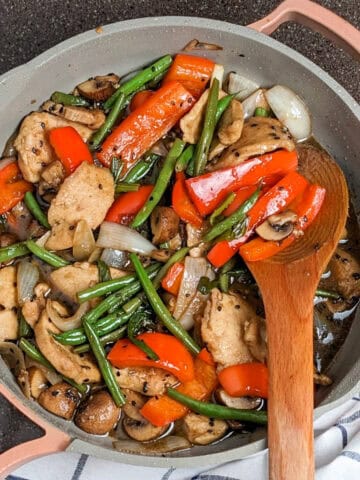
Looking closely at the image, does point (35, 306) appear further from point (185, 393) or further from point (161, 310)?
point (185, 393)

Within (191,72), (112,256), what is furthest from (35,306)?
(191,72)

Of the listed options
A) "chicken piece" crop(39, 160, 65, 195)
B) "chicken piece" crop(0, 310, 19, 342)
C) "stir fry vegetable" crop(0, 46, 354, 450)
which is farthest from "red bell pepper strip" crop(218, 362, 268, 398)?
"chicken piece" crop(39, 160, 65, 195)

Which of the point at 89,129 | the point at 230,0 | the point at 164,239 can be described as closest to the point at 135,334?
the point at 164,239

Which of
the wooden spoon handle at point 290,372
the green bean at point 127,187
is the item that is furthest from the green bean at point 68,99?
the wooden spoon handle at point 290,372

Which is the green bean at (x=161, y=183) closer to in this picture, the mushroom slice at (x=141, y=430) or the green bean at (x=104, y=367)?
the green bean at (x=104, y=367)

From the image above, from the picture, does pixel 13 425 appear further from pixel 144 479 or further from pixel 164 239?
pixel 164 239

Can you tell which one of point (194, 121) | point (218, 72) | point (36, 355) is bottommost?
point (36, 355)
